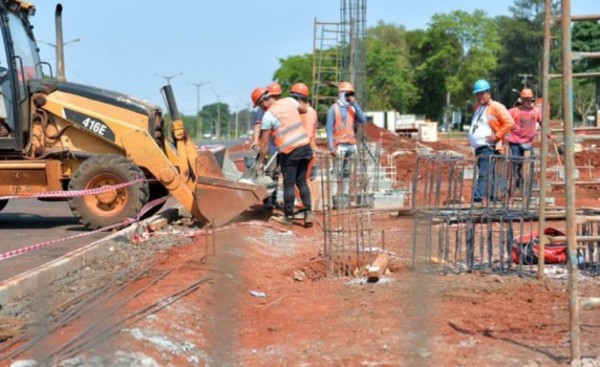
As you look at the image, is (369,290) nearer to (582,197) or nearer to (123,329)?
(123,329)

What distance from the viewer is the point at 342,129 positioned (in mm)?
12617

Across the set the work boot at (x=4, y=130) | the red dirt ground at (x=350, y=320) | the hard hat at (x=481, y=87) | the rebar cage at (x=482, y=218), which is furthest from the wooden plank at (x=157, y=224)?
the hard hat at (x=481, y=87)

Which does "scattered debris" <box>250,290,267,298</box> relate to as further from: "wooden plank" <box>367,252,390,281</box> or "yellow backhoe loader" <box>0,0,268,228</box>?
"yellow backhoe loader" <box>0,0,268,228</box>

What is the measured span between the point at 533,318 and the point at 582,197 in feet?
29.4

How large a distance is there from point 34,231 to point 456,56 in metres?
82.8

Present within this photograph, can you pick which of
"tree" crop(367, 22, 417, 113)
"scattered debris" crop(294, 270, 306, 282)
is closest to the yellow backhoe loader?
"scattered debris" crop(294, 270, 306, 282)

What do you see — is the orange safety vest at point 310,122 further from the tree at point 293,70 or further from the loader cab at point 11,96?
the tree at point 293,70

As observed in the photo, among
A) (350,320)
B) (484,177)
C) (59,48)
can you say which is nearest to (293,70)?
(59,48)

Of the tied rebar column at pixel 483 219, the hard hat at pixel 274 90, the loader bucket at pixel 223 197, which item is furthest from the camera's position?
the hard hat at pixel 274 90

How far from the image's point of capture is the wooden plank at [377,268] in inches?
272

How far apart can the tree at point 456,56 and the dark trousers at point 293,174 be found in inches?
3058

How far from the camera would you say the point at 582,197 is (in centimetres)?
1406

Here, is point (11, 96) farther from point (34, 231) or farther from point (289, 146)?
point (289, 146)

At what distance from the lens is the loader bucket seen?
1043 centimetres
